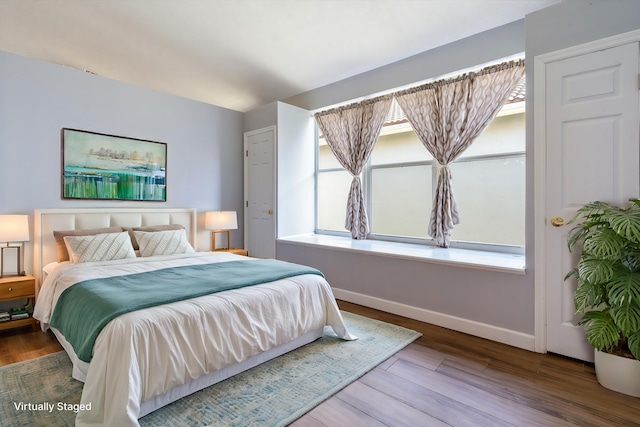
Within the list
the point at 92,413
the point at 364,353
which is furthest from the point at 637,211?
the point at 92,413

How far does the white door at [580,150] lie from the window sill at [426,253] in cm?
35

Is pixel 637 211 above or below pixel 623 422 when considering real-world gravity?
above

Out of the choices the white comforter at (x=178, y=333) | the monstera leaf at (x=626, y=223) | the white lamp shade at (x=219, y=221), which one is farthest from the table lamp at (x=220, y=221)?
the monstera leaf at (x=626, y=223)

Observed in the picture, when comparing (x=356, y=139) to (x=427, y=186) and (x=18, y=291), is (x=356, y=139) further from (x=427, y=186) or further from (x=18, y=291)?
(x=18, y=291)

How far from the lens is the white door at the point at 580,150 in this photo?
2.06 metres

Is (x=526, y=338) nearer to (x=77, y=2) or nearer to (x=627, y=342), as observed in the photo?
(x=627, y=342)

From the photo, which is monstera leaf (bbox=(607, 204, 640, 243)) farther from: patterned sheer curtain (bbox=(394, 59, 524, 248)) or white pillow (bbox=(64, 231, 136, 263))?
white pillow (bbox=(64, 231, 136, 263))

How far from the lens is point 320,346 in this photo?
2.49 metres

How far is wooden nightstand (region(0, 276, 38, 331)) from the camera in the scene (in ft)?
8.68

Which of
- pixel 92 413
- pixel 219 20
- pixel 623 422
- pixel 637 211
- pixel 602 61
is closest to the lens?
pixel 92 413

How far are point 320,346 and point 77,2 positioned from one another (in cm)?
381

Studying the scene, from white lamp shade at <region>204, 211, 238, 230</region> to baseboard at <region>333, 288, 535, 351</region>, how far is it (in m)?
1.77

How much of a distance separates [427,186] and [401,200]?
361mm

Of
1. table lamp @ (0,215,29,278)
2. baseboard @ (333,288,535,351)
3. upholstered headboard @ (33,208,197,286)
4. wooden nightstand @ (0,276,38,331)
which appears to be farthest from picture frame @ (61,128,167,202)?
baseboard @ (333,288,535,351)
